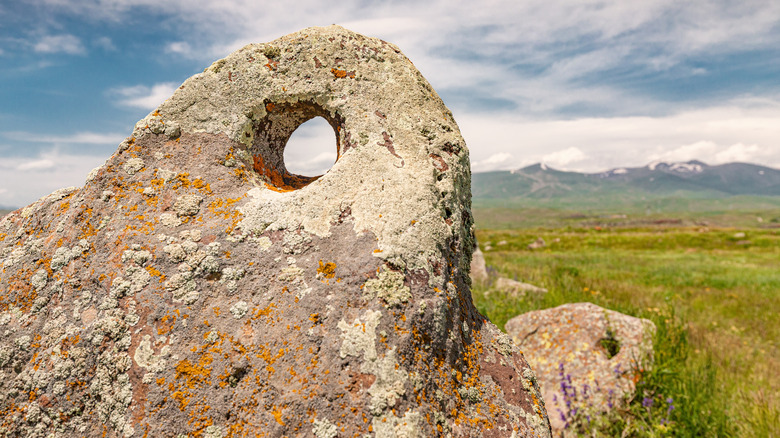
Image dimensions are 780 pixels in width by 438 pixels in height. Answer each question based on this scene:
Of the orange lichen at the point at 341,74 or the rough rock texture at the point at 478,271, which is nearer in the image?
the orange lichen at the point at 341,74

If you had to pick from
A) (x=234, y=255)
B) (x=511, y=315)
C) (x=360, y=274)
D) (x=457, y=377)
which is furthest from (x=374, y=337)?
(x=511, y=315)

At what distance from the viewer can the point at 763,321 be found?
43.0 feet

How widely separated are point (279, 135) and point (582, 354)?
19.7 feet

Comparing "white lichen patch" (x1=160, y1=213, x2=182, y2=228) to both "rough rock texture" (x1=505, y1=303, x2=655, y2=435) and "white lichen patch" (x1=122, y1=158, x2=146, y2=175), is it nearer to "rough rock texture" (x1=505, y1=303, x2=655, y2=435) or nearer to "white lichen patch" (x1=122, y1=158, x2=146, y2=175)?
"white lichen patch" (x1=122, y1=158, x2=146, y2=175)

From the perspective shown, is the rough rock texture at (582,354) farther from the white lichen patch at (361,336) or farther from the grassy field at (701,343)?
the white lichen patch at (361,336)

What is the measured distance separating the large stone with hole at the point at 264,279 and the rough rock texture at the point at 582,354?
3434mm

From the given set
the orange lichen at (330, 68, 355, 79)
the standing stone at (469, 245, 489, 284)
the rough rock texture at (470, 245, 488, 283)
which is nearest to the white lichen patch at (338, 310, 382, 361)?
the orange lichen at (330, 68, 355, 79)

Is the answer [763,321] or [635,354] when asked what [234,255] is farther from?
[763,321]

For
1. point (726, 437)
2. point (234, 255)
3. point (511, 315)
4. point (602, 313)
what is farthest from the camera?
point (511, 315)

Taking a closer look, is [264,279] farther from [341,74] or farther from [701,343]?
[701,343]

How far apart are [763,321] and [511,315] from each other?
9.85 m

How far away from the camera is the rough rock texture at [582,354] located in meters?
6.15

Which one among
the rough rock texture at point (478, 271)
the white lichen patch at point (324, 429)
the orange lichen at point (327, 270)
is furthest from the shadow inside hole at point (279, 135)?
the rough rock texture at point (478, 271)

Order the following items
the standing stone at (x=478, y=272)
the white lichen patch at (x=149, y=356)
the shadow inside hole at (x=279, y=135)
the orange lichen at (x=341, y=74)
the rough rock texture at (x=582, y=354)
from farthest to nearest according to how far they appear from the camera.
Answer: the standing stone at (x=478, y=272)
the rough rock texture at (x=582, y=354)
the shadow inside hole at (x=279, y=135)
the orange lichen at (x=341, y=74)
the white lichen patch at (x=149, y=356)
